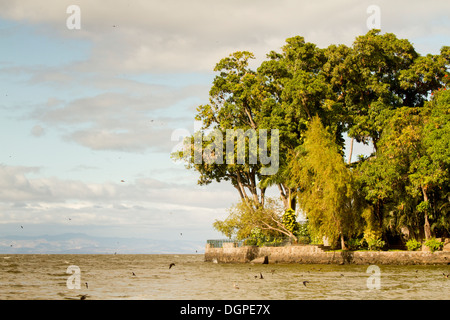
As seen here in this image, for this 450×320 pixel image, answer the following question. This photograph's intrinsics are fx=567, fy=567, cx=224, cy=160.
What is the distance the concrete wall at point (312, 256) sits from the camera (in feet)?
125

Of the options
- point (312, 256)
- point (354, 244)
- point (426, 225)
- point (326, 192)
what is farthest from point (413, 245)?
point (312, 256)

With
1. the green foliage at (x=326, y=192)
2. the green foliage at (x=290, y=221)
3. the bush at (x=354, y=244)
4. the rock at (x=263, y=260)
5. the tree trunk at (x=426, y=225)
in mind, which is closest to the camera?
the tree trunk at (x=426, y=225)

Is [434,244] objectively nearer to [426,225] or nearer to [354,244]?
[426,225]

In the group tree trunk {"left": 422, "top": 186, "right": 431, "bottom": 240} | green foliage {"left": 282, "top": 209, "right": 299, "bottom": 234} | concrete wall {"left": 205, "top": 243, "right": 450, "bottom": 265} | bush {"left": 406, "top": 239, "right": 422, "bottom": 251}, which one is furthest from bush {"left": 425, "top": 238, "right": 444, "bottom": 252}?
green foliage {"left": 282, "top": 209, "right": 299, "bottom": 234}

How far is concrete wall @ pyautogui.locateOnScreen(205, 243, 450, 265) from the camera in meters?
38.0

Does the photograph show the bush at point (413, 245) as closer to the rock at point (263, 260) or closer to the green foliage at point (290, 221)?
the green foliage at point (290, 221)

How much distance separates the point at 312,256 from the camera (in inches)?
1689

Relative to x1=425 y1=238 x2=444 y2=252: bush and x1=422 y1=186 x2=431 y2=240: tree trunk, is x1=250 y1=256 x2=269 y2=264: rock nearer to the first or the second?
x1=422 y1=186 x2=431 y2=240: tree trunk

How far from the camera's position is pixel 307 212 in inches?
1654

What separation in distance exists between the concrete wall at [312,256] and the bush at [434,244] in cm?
65

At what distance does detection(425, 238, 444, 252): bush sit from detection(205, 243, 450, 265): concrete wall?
65 centimetres

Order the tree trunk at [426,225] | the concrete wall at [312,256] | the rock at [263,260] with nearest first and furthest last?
the concrete wall at [312,256]
the tree trunk at [426,225]
the rock at [263,260]

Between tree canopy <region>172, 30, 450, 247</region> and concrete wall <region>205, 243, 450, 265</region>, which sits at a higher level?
tree canopy <region>172, 30, 450, 247</region>

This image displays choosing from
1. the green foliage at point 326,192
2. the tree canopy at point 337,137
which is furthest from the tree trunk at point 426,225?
the green foliage at point 326,192
